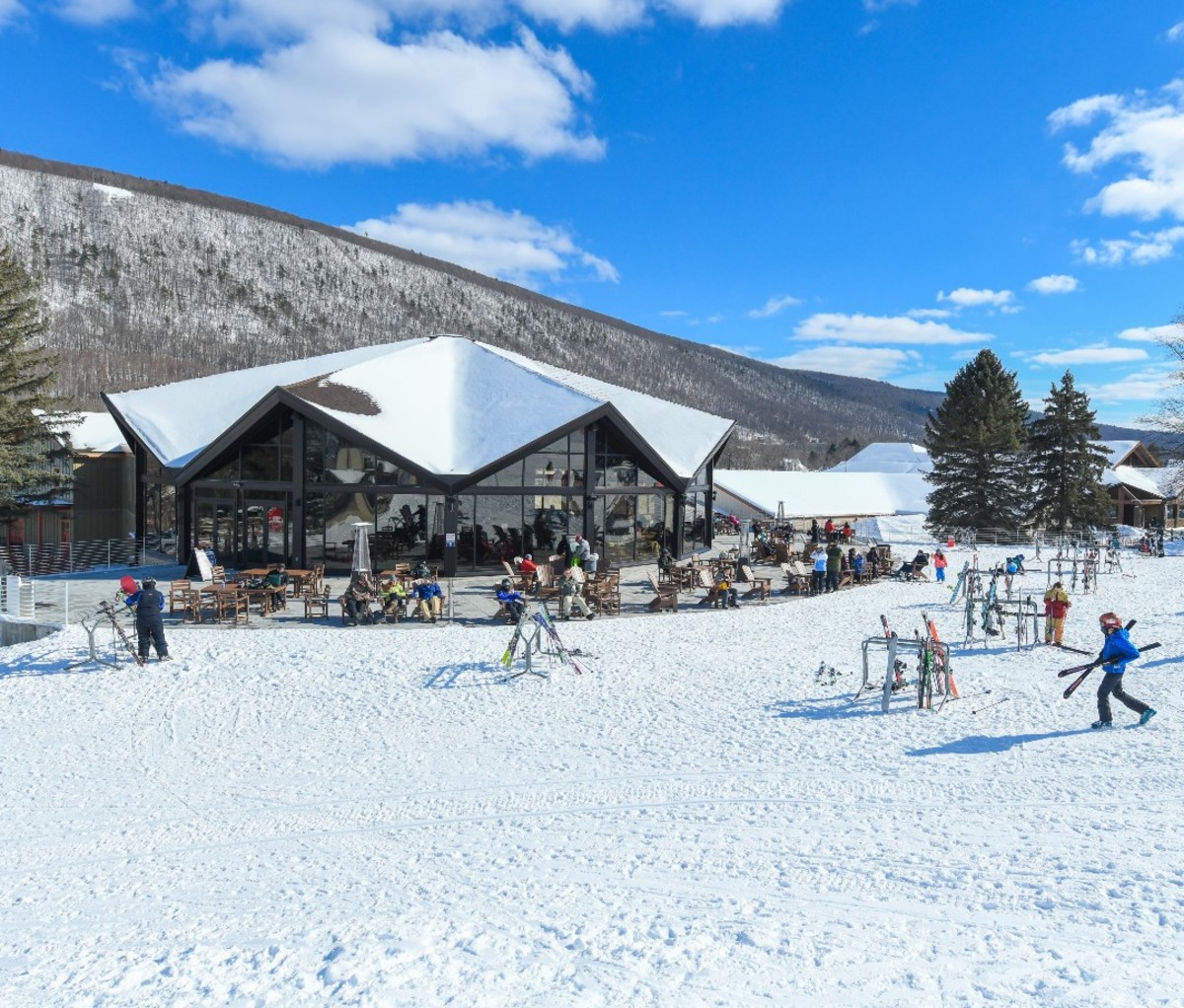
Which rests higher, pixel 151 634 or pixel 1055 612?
pixel 1055 612

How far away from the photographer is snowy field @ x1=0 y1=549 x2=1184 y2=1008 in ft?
16.1

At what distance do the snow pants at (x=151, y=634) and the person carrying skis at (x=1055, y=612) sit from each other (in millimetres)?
14762

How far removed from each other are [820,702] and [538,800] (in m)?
4.65

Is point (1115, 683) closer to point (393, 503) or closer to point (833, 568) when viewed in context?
point (833, 568)

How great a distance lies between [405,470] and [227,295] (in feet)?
484

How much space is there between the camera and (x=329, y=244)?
18288 cm

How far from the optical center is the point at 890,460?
245ft

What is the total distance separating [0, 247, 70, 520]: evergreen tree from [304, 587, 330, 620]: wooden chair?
13581mm

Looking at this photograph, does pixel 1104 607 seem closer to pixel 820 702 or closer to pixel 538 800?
pixel 820 702

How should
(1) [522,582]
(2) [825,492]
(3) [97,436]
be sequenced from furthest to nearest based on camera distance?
(2) [825,492] < (3) [97,436] < (1) [522,582]

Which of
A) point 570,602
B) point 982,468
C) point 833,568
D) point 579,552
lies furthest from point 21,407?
point 982,468

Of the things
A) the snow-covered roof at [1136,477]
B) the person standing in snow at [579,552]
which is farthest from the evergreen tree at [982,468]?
the person standing in snow at [579,552]

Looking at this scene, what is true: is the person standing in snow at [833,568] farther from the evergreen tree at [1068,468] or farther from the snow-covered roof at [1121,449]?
the snow-covered roof at [1121,449]

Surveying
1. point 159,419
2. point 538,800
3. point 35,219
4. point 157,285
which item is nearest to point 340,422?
point 159,419
